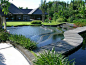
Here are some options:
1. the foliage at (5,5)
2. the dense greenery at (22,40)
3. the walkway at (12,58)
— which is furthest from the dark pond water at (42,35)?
the foliage at (5,5)

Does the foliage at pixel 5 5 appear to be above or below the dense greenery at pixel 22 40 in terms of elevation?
above

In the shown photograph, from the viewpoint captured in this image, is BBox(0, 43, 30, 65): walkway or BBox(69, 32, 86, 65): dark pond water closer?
BBox(0, 43, 30, 65): walkway

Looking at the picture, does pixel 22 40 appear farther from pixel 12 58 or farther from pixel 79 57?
pixel 79 57

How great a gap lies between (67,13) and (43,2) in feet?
26.8

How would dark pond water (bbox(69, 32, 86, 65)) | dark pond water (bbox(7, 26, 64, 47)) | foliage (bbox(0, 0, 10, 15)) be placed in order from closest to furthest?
dark pond water (bbox(69, 32, 86, 65)) → foliage (bbox(0, 0, 10, 15)) → dark pond water (bbox(7, 26, 64, 47))

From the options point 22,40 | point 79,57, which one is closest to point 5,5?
point 22,40

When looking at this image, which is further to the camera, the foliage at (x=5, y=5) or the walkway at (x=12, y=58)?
the foliage at (x=5, y=5)

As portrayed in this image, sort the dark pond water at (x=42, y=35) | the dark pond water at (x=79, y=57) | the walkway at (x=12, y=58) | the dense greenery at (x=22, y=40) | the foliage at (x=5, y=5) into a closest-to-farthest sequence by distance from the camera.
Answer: the walkway at (x=12, y=58)
the dark pond water at (x=79, y=57)
the dense greenery at (x=22, y=40)
the foliage at (x=5, y=5)
the dark pond water at (x=42, y=35)

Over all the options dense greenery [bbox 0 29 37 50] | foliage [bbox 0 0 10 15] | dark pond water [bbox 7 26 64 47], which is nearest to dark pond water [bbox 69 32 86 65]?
dense greenery [bbox 0 29 37 50]

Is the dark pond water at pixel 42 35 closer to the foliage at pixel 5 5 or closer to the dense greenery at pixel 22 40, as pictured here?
the dense greenery at pixel 22 40

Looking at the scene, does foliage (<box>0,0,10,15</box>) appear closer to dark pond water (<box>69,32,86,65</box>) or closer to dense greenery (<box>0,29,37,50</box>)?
dense greenery (<box>0,29,37,50</box>)

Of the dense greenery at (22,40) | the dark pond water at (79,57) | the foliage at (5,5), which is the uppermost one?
the foliage at (5,5)

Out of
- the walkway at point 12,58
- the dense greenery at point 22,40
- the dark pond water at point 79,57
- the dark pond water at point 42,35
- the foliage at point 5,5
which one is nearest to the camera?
the walkway at point 12,58

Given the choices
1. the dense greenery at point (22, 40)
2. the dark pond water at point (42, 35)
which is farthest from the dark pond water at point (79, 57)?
the dark pond water at point (42, 35)
